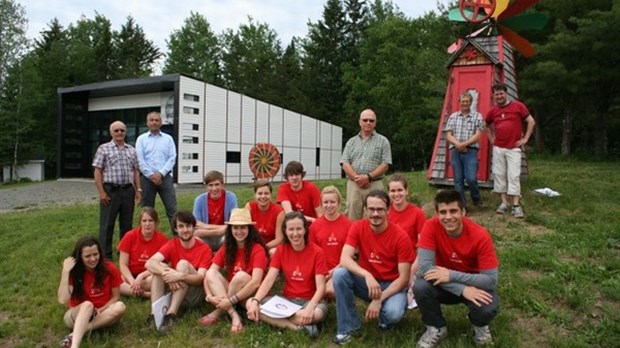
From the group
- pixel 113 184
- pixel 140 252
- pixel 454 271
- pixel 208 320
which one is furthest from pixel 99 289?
pixel 454 271

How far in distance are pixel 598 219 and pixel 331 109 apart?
34.9m

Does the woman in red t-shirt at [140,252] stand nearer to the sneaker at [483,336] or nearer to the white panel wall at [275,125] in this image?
the sneaker at [483,336]

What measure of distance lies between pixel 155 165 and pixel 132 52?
4862 centimetres

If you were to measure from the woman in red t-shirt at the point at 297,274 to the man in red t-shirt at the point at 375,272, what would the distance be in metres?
0.23

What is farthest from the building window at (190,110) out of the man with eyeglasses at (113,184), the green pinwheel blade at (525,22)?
the man with eyeglasses at (113,184)

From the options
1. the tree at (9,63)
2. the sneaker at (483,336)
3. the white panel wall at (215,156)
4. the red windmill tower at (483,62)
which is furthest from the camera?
the tree at (9,63)

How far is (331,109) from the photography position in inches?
1620

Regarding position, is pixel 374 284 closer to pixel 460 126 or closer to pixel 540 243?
pixel 540 243

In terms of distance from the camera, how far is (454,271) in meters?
3.46

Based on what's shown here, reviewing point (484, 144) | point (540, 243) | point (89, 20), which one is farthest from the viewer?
point (89, 20)

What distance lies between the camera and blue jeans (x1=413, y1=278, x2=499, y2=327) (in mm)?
3396

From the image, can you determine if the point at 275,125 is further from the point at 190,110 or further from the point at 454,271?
the point at 454,271

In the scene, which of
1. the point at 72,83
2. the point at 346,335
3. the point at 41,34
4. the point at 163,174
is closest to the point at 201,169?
the point at 163,174

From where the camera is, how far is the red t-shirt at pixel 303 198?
571 centimetres
